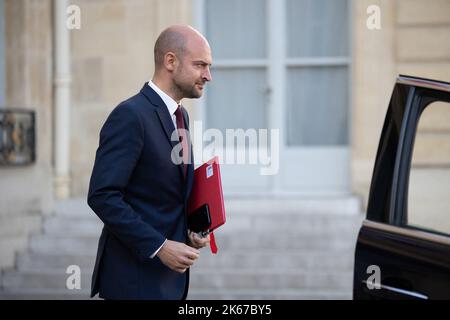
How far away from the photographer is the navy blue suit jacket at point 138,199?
3.35 meters

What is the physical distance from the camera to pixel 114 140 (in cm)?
337

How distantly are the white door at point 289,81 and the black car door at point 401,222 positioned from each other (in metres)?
5.32

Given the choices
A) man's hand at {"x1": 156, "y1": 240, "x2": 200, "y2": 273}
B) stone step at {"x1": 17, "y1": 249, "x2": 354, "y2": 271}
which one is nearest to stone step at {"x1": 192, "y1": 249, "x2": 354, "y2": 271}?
stone step at {"x1": 17, "y1": 249, "x2": 354, "y2": 271}

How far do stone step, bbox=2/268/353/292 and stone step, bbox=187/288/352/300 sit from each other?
44mm

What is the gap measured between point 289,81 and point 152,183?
18.9 ft

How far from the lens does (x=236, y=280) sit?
26.2 feet

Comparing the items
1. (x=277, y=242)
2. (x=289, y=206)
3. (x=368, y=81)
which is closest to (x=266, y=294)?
(x=277, y=242)

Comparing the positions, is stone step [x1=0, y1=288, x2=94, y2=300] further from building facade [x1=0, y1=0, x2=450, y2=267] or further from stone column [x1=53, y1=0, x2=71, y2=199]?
stone column [x1=53, y1=0, x2=71, y2=199]

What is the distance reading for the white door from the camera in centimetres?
895

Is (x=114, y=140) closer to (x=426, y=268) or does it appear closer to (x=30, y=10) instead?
(x=426, y=268)

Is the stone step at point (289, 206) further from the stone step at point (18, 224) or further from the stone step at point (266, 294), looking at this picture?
the stone step at point (266, 294)

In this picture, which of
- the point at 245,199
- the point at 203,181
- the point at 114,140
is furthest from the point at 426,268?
the point at 245,199

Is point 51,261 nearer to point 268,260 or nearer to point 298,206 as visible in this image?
point 268,260

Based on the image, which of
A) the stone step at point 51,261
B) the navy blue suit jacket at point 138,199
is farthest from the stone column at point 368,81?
the navy blue suit jacket at point 138,199
